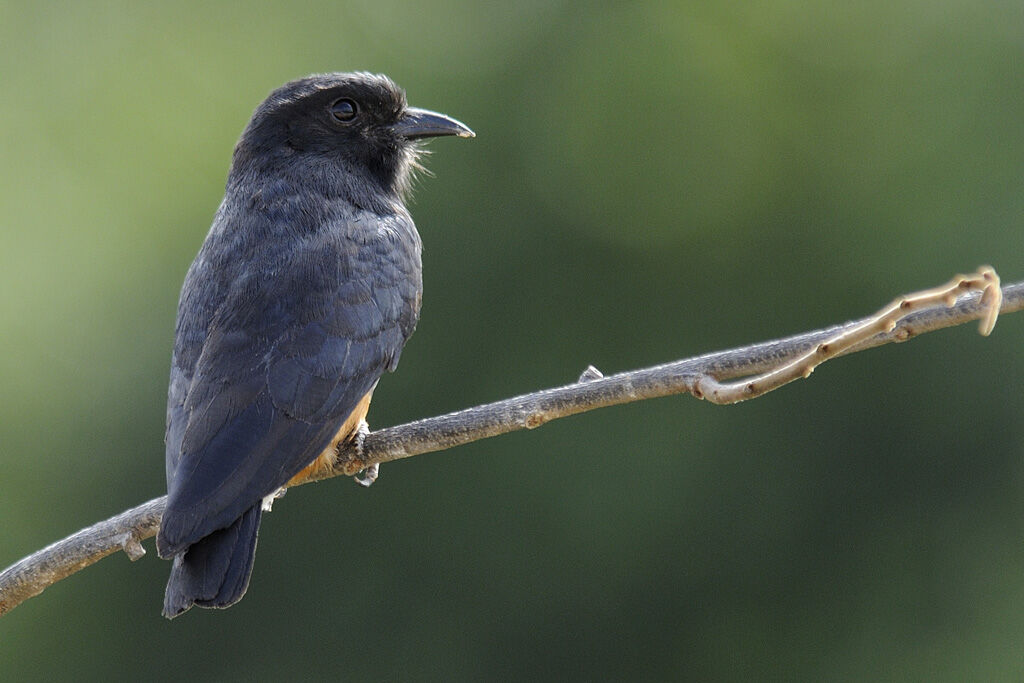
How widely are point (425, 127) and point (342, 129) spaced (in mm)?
369

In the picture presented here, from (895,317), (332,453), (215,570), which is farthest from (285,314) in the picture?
(895,317)

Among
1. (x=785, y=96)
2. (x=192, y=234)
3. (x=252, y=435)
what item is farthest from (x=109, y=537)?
(x=785, y=96)

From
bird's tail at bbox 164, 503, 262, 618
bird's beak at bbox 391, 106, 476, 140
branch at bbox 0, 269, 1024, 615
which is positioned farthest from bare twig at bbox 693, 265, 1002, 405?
bird's beak at bbox 391, 106, 476, 140

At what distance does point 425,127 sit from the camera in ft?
19.3

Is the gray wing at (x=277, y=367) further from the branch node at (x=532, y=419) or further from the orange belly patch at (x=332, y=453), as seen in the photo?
the branch node at (x=532, y=419)

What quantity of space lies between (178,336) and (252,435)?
2.63ft

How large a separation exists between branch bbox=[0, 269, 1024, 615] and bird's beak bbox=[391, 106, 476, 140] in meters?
1.90

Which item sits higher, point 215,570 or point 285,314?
point 285,314

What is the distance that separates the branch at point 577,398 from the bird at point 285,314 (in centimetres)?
20

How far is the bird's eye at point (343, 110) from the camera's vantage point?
572 centimetres

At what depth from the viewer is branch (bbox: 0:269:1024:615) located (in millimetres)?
3311

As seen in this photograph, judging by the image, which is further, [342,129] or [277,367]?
[342,129]

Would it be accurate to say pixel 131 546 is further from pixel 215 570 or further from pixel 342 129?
pixel 342 129

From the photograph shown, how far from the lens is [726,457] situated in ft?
29.4
